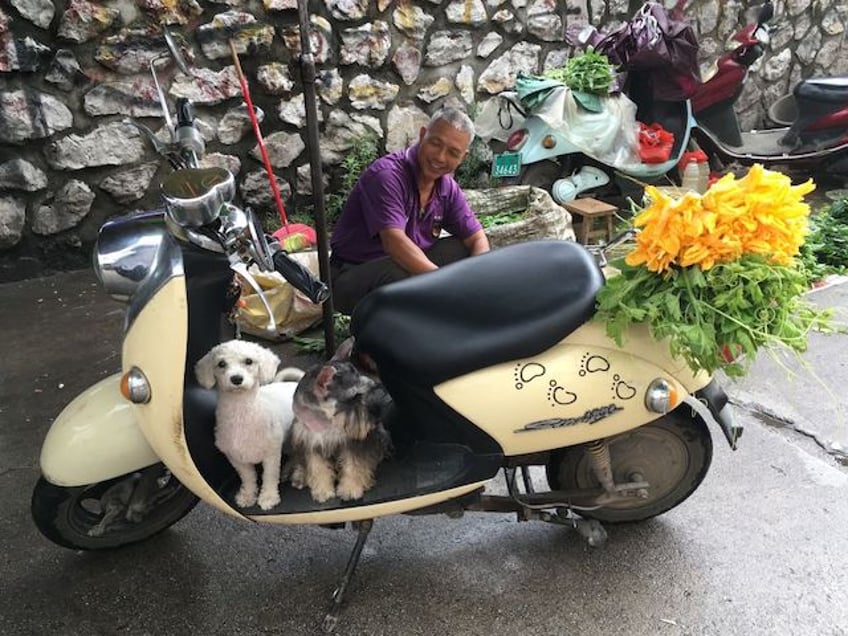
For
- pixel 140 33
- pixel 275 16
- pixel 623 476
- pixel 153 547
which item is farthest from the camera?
pixel 275 16

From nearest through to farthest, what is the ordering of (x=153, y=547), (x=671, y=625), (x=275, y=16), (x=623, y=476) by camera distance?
(x=671, y=625), (x=623, y=476), (x=153, y=547), (x=275, y=16)

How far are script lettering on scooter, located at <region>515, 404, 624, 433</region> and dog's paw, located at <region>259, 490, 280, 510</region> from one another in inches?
26.5

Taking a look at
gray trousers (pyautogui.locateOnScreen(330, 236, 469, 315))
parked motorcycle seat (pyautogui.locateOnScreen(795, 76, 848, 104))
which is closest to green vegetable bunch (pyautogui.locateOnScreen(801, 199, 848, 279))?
parked motorcycle seat (pyautogui.locateOnScreen(795, 76, 848, 104))

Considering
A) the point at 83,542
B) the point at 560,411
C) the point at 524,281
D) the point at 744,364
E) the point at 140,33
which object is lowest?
the point at 83,542

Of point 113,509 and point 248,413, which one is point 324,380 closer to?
point 248,413

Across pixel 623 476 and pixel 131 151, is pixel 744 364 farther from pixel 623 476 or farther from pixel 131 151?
pixel 131 151

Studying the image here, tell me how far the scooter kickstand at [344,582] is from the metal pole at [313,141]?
999 mm

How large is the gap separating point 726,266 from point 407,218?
1.43 meters

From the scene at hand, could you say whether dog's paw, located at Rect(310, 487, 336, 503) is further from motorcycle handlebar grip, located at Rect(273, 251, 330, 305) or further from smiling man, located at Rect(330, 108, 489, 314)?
smiling man, located at Rect(330, 108, 489, 314)

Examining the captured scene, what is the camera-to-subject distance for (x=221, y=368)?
1.65m

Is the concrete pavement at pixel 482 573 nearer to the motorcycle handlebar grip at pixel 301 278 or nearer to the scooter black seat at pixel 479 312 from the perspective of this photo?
the scooter black seat at pixel 479 312

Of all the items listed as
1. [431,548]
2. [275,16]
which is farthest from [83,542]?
[275,16]

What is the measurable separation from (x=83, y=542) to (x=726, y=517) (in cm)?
209

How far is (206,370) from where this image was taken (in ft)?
5.47
